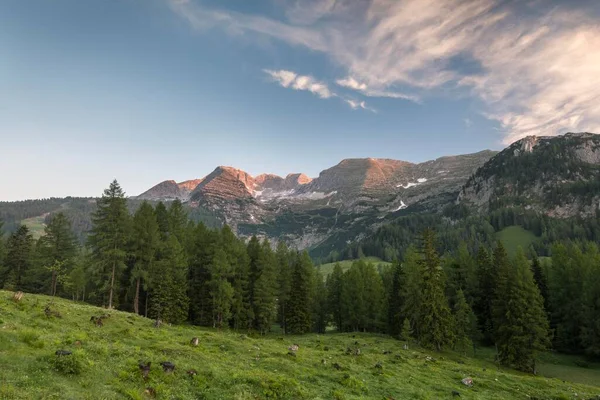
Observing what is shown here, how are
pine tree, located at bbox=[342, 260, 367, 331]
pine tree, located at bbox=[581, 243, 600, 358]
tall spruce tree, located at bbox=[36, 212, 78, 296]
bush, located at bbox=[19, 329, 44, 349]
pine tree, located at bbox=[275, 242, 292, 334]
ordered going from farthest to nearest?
1. pine tree, located at bbox=[275, 242, 292, 334]
2. pine tree, located at bbox=[342, 260, 367, 331]
3. tall spruce tree, located at bbox=[36, 212, 78, 296]
4. pine tree, located at bbox=[581, 243, 600, 358]
5. bush, located at bbox=[19, 329, 44, 349]

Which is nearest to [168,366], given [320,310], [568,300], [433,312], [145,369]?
[145,369]

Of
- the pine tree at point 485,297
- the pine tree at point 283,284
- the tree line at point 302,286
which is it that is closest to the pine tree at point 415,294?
the tree line at point 302,286

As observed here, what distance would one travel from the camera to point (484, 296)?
80188mm

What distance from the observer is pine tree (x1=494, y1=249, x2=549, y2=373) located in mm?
55625

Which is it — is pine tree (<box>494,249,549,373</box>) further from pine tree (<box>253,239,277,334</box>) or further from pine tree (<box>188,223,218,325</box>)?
pine tree (<box>188,223,218,325</box>)

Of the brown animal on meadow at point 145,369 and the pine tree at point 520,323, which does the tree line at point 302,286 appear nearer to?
the pine tree at point 520,323

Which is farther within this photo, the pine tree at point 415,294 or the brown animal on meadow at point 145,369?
the pine tree at point 415,294

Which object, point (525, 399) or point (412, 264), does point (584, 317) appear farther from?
point (525, 399)

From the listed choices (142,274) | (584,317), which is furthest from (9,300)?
(584,317)

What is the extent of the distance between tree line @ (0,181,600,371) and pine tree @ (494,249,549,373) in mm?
183

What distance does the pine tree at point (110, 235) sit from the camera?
56562 mm

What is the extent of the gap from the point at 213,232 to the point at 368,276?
4316 centimetres

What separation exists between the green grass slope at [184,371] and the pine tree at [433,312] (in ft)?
60.5

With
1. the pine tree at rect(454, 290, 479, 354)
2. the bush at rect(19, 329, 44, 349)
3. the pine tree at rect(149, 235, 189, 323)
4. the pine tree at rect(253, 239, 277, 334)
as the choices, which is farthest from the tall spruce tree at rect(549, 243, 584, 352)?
the bush at rect(19, 329, 44, 349)
